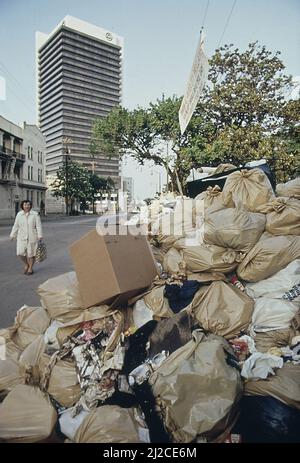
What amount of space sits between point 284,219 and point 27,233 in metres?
4.62

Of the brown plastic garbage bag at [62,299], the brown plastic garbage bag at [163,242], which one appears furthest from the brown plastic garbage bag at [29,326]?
the brown plastic garbage bag at [163,242]

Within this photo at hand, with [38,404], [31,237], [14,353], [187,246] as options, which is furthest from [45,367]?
[31,237]

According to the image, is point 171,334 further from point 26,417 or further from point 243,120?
point 243,120

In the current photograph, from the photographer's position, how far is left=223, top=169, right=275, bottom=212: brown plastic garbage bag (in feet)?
9.05

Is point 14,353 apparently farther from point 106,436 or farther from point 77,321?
point 106,436

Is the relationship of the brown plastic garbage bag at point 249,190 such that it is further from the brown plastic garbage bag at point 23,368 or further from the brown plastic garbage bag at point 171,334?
the brown plastic garbage bag at point 23,368

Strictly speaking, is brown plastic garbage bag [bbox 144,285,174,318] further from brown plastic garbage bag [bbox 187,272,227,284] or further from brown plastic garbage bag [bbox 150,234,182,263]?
brown plastic garbage bag [bbox 150,234,182,263]

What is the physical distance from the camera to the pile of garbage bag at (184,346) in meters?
1.56

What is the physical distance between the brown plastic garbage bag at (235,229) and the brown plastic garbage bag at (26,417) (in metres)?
1.55

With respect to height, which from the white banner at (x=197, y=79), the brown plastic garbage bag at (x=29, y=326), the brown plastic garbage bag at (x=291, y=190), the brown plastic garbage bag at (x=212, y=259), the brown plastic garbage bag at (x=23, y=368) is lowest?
the brown plastic garbage bag at (x=23, y=368)

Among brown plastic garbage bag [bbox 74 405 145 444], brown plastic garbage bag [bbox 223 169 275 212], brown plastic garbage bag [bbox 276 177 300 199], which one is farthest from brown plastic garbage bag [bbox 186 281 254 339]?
brown plastic garbage bag [bbox 276 177 300 199]

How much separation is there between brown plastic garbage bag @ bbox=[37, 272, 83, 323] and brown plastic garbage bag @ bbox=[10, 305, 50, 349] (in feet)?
0.48

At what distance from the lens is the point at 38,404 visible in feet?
5.64

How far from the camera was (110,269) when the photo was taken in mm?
2201
